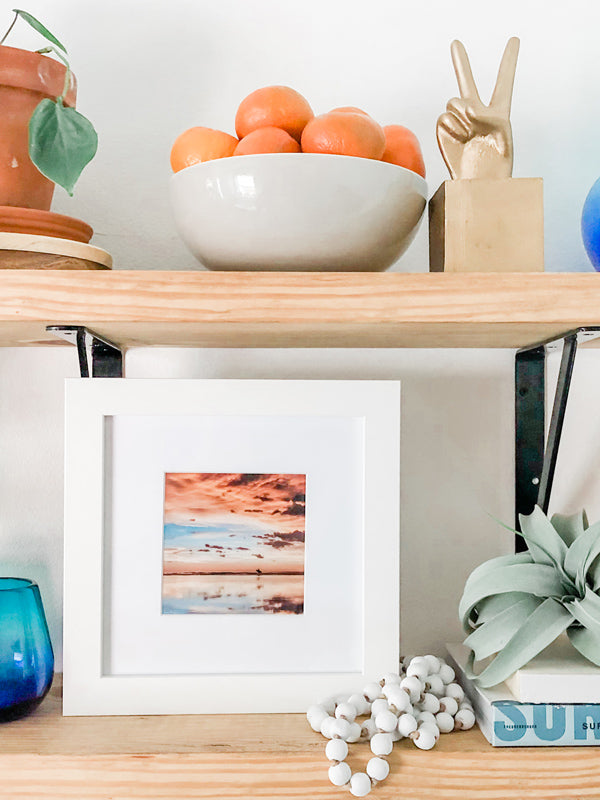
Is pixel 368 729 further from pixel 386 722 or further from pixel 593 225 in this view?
pixel 593 225

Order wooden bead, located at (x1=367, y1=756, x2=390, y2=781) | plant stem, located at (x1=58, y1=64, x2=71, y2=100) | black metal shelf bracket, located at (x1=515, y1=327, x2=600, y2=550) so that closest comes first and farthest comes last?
wooden bead, located at (x1=367, y1=756, x2=390, y2=781) → plant stem, located at (x1=58, y1=64, x2=71, y2=100) → black metal shelf bracket, located at (x1=515, y1=327, x2=600, y2=550)

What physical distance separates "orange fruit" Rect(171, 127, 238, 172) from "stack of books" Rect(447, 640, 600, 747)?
0.52m

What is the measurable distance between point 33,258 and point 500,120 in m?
0.43

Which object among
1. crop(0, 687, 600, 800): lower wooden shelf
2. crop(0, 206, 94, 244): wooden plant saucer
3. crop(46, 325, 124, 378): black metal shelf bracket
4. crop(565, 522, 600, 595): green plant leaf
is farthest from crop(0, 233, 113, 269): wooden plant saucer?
crop(565, 522, 600, 595): green plant leaf

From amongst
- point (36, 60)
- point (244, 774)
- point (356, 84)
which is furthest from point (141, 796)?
point (356, 84)

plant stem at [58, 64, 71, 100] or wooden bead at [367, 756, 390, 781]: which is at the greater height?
plant stem at [58, 64, 71, 100]

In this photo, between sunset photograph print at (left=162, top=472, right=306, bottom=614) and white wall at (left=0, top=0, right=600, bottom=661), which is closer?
sunset photograph print at (left=162, top=472, right=306, bottom=614)

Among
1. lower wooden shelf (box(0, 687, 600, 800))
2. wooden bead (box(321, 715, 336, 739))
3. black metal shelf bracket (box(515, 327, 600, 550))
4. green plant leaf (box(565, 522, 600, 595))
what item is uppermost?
black metal shelf bracket (box(515, 327, 600, 550))

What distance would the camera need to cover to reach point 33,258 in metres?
0.67

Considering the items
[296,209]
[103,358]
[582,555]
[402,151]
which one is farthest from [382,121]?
[582,555]

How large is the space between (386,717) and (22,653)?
334mm

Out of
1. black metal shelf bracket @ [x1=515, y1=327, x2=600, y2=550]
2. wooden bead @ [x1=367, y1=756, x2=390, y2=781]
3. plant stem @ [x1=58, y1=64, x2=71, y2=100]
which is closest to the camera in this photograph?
wooden bead @ [x1=367, y1=756, x2=390, y2=781]

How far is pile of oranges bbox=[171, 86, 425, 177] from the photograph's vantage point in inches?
26.7

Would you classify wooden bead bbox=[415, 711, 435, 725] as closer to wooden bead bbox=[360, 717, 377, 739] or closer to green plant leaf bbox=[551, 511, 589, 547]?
wooden bead bbox=[360, 717, 377, 739]
